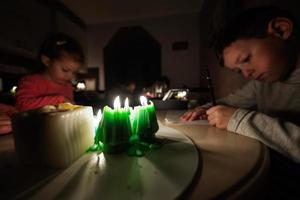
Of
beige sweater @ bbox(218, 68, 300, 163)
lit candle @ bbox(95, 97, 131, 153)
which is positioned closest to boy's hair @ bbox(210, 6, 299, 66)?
beige sweater @ bbox(218, 68, 300, 163)

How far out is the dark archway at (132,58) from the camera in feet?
14.3

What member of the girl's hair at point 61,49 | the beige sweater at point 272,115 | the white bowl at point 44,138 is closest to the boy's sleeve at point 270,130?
the beige sweater at point 272,115

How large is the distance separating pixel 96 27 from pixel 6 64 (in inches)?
92.6

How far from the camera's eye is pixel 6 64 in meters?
2.64

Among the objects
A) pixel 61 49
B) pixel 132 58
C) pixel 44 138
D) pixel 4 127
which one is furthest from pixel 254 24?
pixel 132 58

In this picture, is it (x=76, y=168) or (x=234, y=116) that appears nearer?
(x=76, y=168)

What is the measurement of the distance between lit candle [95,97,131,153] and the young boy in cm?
37

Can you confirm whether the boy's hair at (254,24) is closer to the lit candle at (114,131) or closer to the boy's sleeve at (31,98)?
the lit candle at (114,131)

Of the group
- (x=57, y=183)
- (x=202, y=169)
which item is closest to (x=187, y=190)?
(x=202, y=169)

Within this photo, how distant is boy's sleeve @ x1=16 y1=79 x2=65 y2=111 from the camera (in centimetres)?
119

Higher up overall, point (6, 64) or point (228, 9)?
point (228, 9)

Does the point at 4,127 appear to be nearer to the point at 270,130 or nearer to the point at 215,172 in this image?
the point at 215,172

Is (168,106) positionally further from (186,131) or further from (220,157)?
(220,157)

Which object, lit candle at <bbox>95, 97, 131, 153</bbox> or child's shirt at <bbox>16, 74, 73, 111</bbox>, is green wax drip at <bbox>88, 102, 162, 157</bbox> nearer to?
lit candle at <bbox>95, 97, 131, 153</bbox>
